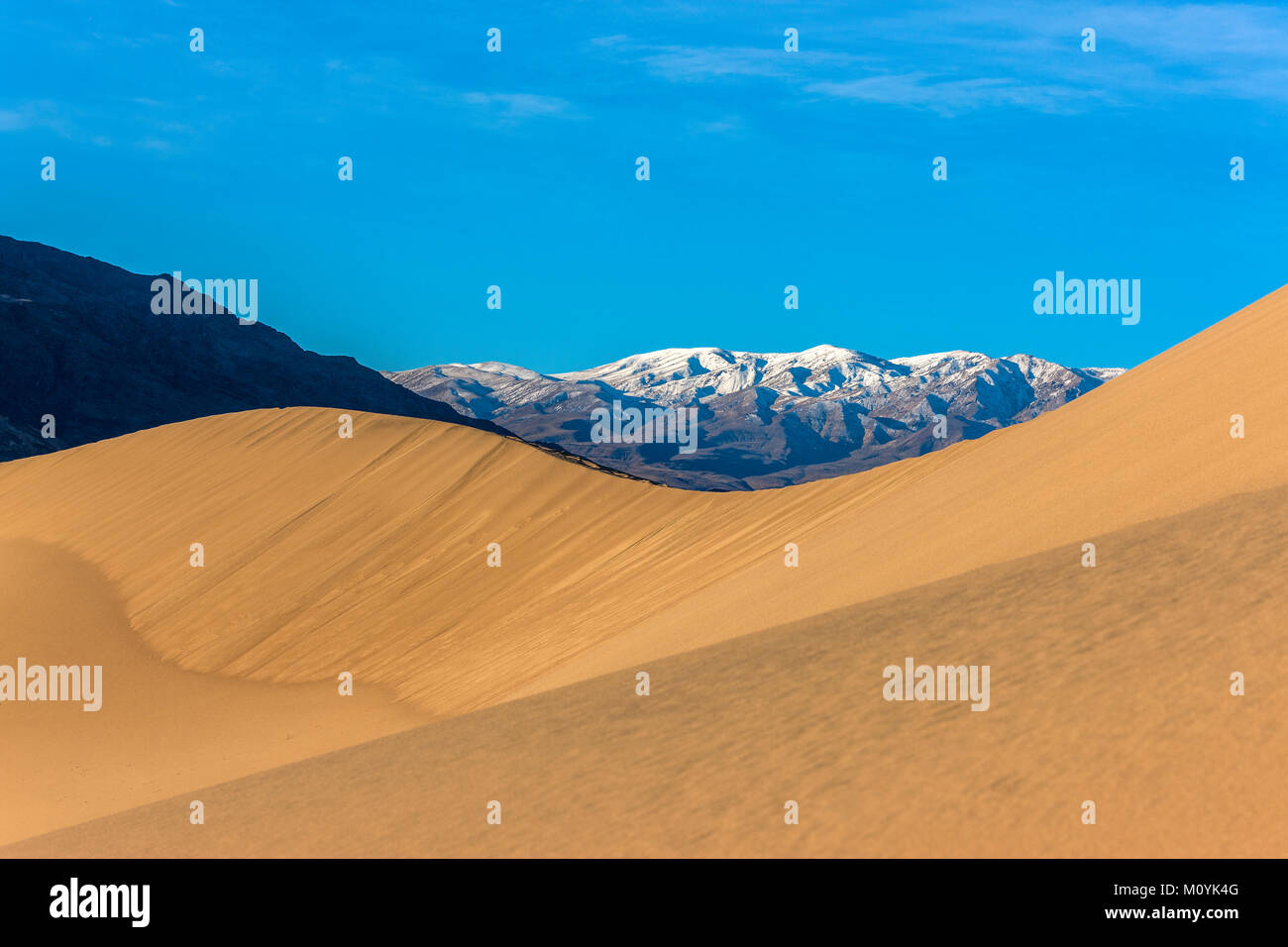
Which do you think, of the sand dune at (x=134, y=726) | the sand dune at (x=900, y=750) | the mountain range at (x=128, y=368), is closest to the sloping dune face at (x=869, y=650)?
the sand dune at (x=900, y=750)

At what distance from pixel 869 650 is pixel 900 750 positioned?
2.12m

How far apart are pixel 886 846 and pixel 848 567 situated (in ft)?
24.8

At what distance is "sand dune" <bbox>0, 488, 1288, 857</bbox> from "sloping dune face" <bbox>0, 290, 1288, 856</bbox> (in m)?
0.03

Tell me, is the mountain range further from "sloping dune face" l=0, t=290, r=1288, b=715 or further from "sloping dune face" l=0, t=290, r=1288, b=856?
"sloping dune face" l=0, t=290, r=1288, b=856

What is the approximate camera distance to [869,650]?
12453 millimetres

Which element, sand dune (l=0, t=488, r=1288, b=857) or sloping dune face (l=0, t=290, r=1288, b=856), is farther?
sloping dune face (l=0, t=290, r=1288, b=856)

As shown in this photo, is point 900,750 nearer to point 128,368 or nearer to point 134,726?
point 134,726

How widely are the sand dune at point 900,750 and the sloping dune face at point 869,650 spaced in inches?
1.2

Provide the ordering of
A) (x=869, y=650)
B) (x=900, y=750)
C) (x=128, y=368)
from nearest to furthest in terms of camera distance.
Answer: (x=900, y=750)
(x=869, y=650)
(x=128, y=368)

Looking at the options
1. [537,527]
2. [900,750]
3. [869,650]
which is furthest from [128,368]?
[900,750]

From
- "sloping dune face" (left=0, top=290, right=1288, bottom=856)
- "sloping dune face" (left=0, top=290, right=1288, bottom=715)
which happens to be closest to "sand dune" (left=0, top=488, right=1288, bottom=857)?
"sloping dune face" (left=0, top=290, right=1288, bottom=856)

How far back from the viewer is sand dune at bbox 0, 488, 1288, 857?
9.16 metres
